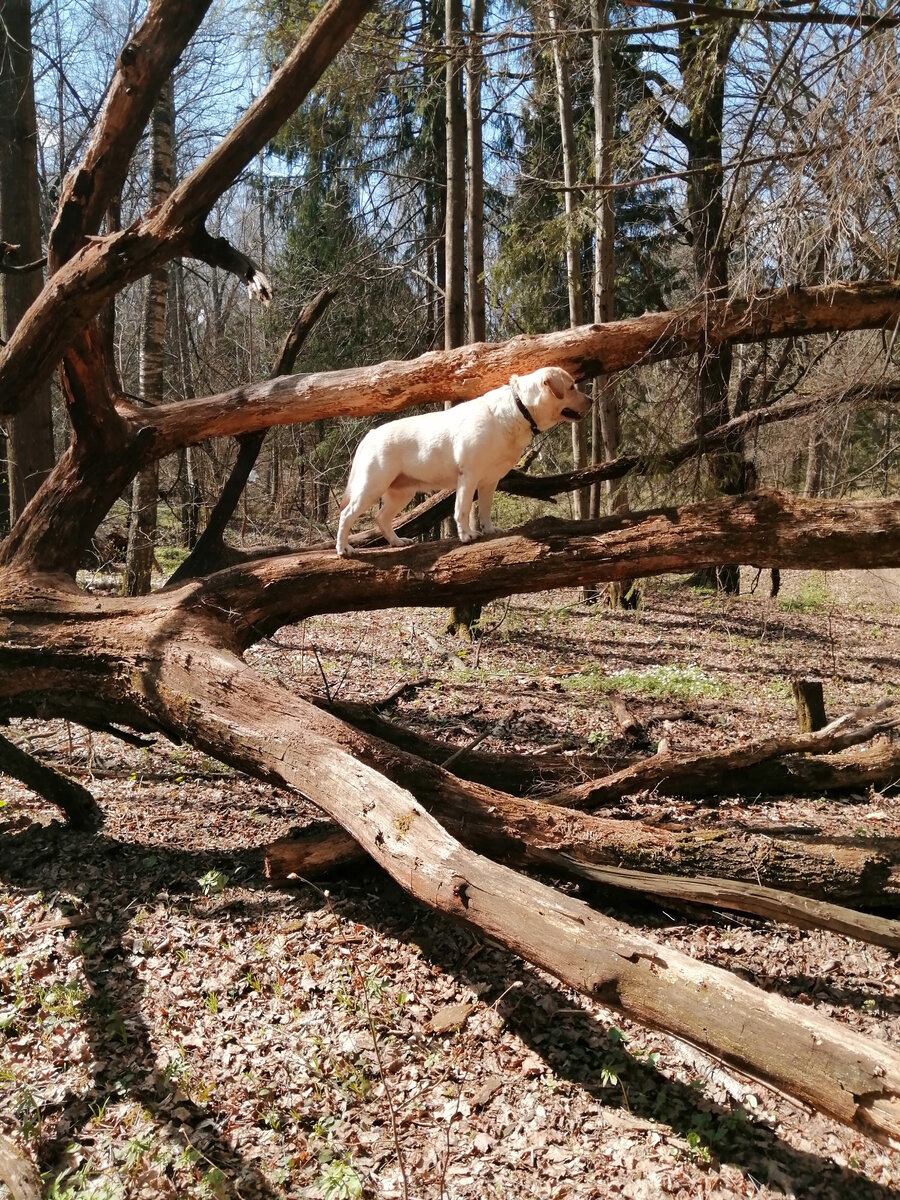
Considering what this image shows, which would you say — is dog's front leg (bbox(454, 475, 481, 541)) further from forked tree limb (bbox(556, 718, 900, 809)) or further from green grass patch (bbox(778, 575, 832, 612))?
green grass patch (bbox(778, 575, 832, 612))

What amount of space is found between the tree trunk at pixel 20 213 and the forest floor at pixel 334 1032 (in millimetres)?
4563

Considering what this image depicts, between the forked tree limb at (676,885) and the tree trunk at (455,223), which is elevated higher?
the tree trunk at (455,223)

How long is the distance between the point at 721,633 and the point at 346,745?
325 inches

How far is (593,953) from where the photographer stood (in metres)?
2.91

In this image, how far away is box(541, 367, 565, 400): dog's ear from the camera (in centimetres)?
506

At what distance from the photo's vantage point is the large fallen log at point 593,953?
244cm

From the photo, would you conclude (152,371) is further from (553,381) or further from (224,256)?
(553,381)

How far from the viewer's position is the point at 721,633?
455 inches

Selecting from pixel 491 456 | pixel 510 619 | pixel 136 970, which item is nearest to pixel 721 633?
pixel 510 619

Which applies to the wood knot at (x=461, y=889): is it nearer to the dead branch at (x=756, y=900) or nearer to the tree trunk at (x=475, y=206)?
the dead branch at (x=756, y=900)

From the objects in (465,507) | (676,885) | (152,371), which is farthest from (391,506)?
(152,371)

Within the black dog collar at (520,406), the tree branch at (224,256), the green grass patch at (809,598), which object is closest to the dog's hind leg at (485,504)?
the black dog collar at (520,406)

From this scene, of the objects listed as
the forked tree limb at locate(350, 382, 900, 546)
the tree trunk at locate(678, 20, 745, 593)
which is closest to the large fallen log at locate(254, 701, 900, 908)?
Answer: the forked tree limb at locate(350, 382, 900, 546)

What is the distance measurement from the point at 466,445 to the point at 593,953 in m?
3.37
